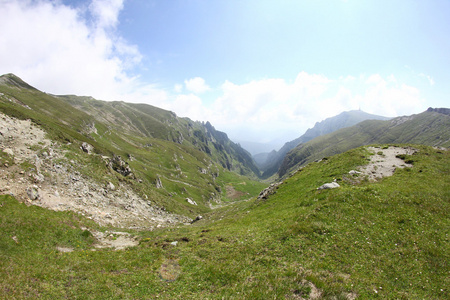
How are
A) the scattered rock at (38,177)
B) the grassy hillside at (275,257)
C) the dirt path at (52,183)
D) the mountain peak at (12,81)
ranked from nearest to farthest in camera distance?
the grassy hillside at (275,257) < the dirt path at (52,183) < the scattered rock at (38,177) < the mountain peak at (12,81)

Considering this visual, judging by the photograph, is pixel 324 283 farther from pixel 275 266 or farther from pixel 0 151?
pixel 0 151

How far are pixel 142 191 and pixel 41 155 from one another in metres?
24.8

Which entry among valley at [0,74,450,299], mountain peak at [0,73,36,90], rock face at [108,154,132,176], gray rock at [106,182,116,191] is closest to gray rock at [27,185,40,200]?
valley at [0,74,450,299]

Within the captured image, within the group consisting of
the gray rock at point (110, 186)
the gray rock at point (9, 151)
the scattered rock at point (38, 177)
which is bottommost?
the gray rock at point (110, 186)

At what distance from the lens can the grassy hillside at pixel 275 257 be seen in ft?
38.3

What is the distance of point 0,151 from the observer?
28.4m

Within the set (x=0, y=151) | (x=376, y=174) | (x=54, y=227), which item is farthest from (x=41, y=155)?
(x=376, y=174)

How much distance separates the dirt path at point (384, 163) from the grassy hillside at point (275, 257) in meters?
7.72

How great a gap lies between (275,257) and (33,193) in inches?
1261

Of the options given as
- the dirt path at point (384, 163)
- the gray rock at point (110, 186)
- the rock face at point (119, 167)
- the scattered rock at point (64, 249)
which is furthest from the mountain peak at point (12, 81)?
the dirt path at point (384, 163)

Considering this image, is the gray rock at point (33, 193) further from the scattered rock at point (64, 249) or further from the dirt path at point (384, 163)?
the dirt path at point (384, 163)

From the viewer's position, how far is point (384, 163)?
1387 inches

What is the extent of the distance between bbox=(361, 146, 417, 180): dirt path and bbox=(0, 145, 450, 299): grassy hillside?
7.72 metres

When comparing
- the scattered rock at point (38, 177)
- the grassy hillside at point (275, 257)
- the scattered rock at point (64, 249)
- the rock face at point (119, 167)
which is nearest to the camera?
the grassy hillside at point (275, 257)
